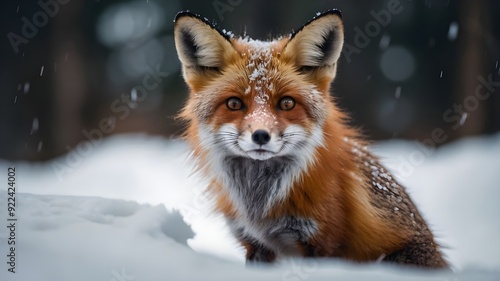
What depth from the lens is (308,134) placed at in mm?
2568

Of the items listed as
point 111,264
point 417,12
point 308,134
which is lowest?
point 111,264

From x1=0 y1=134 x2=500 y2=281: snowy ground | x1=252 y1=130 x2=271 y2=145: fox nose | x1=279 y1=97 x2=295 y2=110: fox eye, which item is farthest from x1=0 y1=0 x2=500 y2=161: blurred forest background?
x1=252 y1=130 x2=271 y2=145: fox nose

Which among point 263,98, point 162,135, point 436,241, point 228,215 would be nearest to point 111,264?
point 228,215

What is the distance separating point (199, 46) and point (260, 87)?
16.6 inches

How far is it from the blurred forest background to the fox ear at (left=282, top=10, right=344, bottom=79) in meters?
3.60

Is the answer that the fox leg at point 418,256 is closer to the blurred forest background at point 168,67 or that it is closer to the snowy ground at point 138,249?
the snowy ground at point 138,249

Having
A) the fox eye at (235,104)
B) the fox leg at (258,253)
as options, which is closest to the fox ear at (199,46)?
the fox eye at (235,104)

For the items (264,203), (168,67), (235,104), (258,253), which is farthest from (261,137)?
(168,67)

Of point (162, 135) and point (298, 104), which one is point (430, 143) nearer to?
point (162, 135)

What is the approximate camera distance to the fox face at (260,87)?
2.45m

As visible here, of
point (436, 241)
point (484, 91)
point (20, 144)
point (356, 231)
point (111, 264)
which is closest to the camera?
point (111, 264)

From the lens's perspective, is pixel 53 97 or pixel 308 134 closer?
pixel 308 134

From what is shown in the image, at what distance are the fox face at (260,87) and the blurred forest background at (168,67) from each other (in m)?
3.63

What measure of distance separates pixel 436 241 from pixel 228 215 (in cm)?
113
